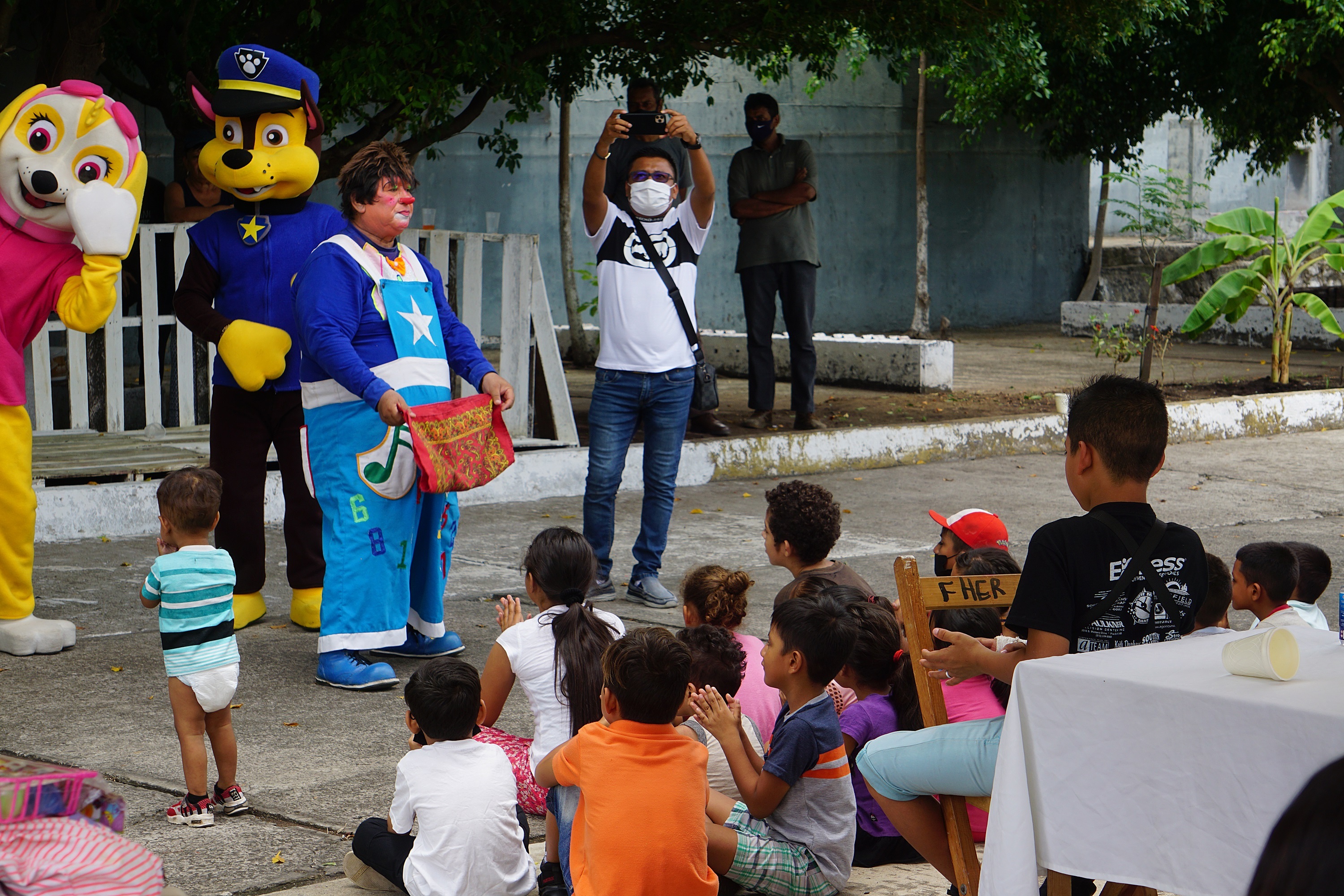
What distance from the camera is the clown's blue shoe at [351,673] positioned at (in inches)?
192

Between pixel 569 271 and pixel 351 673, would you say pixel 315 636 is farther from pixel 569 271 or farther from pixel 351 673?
pixel 569 271

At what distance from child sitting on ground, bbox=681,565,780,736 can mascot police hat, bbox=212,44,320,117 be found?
259 cm

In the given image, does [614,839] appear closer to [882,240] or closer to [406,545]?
[406,545]

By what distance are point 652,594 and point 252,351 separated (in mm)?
1877

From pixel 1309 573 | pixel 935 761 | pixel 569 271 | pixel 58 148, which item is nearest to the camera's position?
pixel 935 761

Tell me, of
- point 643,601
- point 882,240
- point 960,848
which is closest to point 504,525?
point 643,601

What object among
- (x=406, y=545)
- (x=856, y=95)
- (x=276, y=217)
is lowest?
(x=406, y=545)

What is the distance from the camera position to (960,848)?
2.92 metres

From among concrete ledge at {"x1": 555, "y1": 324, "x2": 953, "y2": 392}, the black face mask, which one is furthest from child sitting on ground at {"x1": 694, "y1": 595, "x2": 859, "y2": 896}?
concrete ledge at {"x1": 555, "y1": 324, "x2": 953, "y2": 392}

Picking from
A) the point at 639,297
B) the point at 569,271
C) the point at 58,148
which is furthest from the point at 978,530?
the point at 569,271

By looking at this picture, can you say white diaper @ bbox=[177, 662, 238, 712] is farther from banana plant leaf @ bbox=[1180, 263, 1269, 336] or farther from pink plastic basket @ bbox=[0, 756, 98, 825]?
banana plant leaf @ bbox=[1180, 263, 1269, 336]

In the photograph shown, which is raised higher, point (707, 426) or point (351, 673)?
point (707, 426)

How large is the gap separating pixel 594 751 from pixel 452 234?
19.4ft

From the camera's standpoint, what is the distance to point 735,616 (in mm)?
4012
